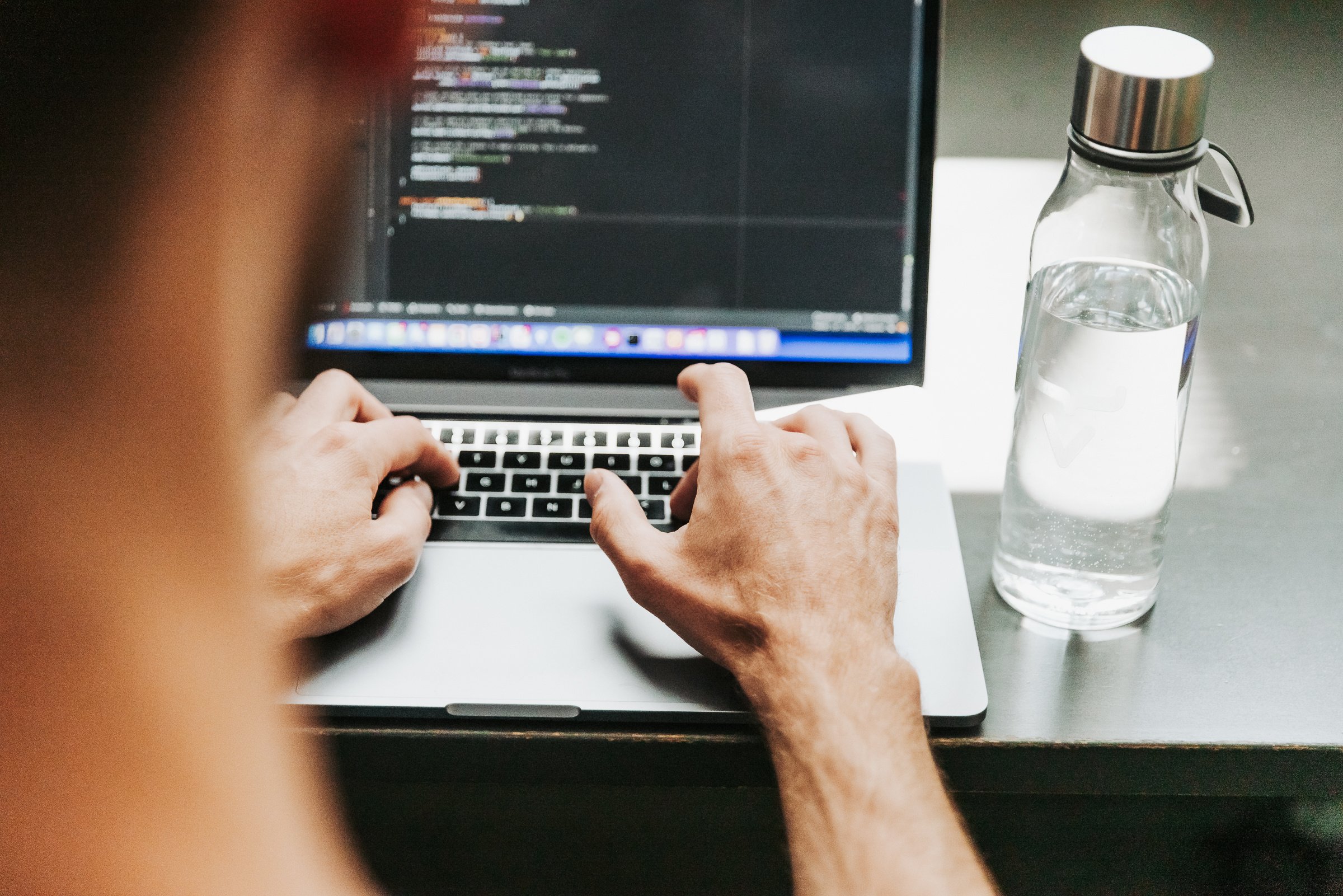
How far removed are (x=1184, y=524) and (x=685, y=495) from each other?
1.07 feet

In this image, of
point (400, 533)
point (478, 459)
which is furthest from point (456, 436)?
point (400, 533)

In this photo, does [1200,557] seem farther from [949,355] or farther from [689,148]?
[689,148]

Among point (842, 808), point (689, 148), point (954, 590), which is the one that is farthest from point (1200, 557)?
point (689, 148)

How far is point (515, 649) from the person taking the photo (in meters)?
0.61

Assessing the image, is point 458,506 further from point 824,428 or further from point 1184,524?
point 1184,524

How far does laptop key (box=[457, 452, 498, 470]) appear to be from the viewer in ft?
2.43

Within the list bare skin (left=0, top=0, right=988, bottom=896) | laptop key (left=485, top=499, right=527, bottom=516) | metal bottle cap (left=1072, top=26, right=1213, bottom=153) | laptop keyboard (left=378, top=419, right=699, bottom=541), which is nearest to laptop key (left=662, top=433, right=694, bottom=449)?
laptop keyboard (left=378, top=419, right=699, bottom=541)

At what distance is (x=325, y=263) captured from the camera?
0.76 m

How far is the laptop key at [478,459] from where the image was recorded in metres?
0.74

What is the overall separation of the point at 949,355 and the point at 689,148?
10.2 inches

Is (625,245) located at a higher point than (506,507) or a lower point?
higher

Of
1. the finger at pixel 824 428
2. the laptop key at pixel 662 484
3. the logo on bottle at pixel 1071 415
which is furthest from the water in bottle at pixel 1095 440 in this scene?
the laptop key at pixel 662 484

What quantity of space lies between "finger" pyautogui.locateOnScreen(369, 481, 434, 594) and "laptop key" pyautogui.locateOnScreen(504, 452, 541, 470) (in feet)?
0.21

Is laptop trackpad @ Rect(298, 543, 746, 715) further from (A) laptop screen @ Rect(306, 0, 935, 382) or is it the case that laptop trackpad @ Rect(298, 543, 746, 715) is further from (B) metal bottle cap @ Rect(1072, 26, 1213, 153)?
(B) metal bottle cap @ Rect(1072, 26, 1213, 153)
